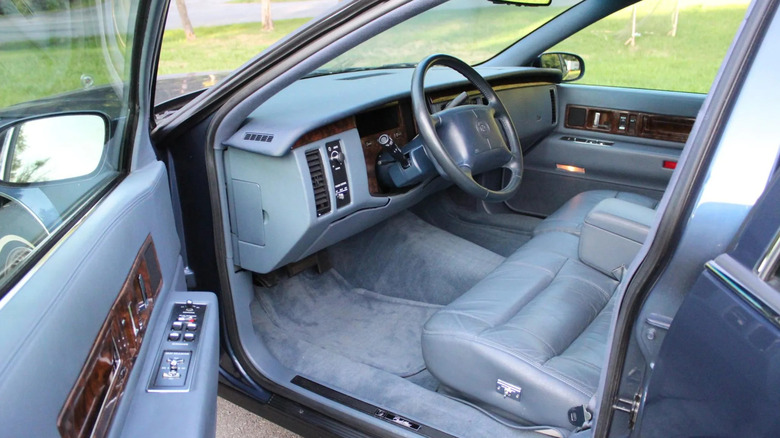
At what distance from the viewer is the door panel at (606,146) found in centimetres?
297

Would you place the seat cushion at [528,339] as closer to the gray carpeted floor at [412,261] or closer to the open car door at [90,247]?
the gray carpeted floor at [412,261]

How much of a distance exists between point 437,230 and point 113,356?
6.67 ft

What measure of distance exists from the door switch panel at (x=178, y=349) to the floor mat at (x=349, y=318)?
94cm

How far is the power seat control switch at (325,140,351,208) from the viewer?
7.01 ft

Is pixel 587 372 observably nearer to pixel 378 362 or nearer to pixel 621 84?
pixel 378 362

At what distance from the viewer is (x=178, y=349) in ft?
4.51

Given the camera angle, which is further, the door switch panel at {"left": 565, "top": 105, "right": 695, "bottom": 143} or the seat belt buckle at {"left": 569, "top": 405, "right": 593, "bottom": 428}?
the door switch panel at {"left": 565, "top": 105, "right": 695, "bottom": 143}

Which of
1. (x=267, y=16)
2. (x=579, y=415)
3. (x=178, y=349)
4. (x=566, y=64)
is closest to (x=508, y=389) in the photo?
(x=579, y=415)

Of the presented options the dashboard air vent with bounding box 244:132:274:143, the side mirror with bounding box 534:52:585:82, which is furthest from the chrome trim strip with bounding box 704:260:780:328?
the side mirror with bounding box 534:52:585:82

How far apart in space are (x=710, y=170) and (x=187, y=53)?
4428mm

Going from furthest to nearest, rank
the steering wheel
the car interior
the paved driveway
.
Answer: the paved driveway → the steering wheel → the car interior

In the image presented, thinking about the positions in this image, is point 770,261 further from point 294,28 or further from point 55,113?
point 294,28

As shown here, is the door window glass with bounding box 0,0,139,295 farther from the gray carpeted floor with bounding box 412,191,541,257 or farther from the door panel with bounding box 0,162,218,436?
the gray carpeted floor with bounding box 412,191,541,257

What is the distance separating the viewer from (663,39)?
4648 millimetres
